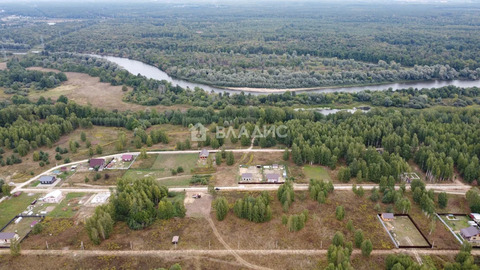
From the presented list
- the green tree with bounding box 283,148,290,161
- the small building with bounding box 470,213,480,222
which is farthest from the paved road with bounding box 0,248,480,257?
the green tree with bounding box 283,148,290,161

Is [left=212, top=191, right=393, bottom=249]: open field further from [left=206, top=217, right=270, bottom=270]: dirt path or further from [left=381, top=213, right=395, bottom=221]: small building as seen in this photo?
[left=381, top=213, right=395, bottom=221]: small building

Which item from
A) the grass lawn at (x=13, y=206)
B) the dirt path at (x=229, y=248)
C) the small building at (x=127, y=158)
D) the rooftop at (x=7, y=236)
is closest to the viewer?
the dirt path at (x=229, y=248)

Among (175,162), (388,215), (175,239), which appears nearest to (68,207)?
(175,239)

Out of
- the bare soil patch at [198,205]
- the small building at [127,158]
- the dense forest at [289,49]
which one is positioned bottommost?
the bare soil patch at [198,205]

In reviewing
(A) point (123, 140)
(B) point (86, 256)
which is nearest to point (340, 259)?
(B) point (86, 256)

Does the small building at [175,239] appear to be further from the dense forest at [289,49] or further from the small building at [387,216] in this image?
the dense forest at [289,49]

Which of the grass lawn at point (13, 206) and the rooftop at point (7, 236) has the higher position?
the rooftop at point (7, 236)

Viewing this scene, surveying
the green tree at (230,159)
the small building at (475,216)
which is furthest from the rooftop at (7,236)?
the small building at (475,216)
